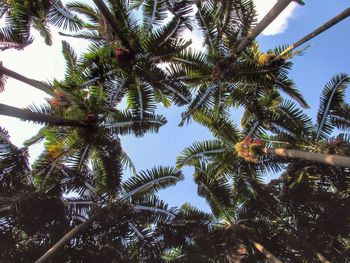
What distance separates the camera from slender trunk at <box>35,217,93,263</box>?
9016mm

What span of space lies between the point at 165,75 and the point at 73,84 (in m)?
2.47

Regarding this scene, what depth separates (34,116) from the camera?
25.1ft

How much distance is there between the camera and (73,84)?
32.5 ft

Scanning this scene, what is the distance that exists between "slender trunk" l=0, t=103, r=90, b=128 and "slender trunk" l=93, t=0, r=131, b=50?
230cm

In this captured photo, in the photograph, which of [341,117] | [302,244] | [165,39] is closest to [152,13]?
[165,39]

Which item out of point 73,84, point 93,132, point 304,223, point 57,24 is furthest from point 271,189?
point 57,24

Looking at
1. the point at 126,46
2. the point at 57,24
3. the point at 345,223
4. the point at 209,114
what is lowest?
the point at 345,223

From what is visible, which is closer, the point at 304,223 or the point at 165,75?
the point at 165,75

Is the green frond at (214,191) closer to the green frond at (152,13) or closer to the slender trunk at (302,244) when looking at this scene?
the slender trunk at (302,244)

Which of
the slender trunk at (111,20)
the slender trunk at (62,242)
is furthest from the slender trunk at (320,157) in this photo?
the slender trunk at (62,242)

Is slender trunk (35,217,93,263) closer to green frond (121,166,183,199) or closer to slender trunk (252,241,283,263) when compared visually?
green frond (121,166,183,199)

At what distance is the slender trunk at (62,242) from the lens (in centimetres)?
902

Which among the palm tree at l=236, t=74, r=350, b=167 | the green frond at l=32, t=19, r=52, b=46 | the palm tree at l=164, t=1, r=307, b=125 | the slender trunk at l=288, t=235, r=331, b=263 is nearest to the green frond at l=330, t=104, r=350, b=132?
the palm tree at l=236, t=74, r=350, b=167

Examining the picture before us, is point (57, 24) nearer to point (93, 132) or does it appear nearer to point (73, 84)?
point (73, 84)
